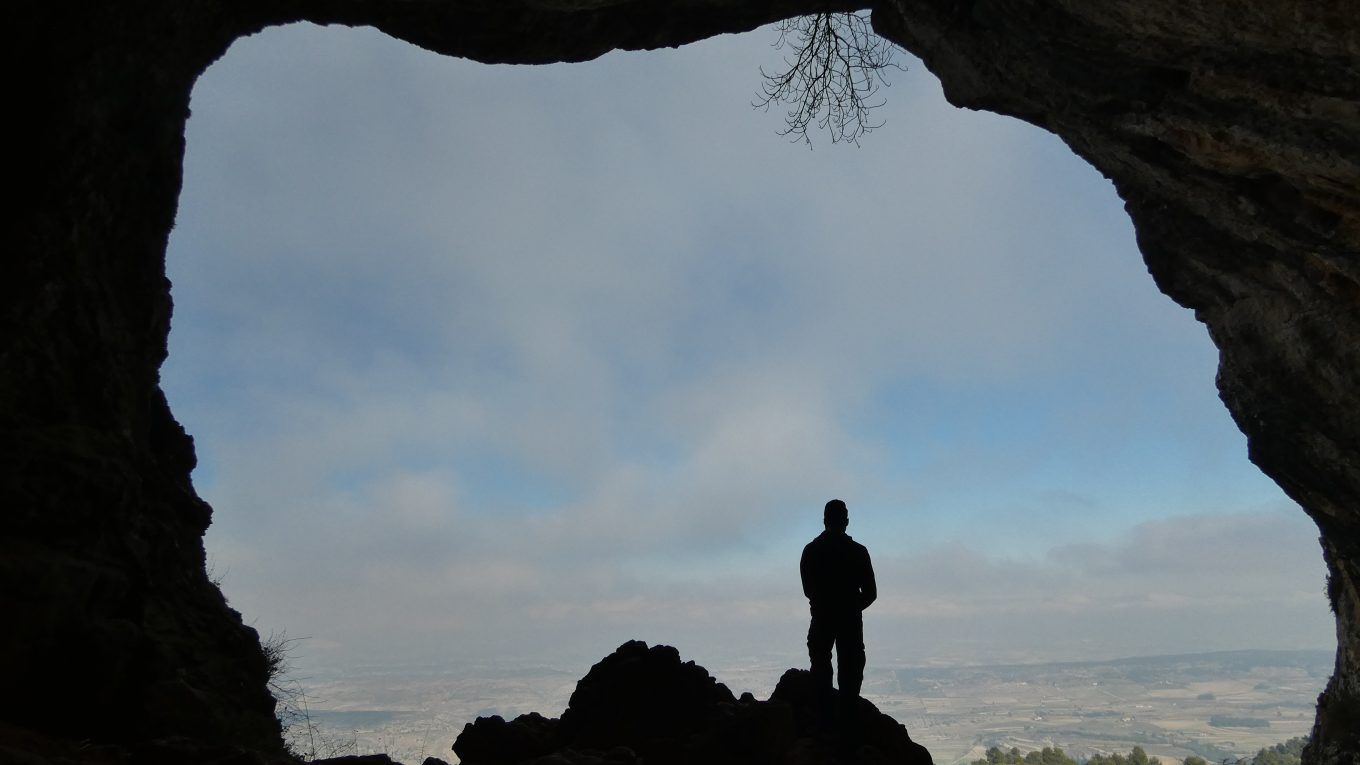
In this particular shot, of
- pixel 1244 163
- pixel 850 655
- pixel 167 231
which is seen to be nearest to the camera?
pixel 1244 163

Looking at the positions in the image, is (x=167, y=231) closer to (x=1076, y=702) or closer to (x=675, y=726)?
(x=675, y=726)

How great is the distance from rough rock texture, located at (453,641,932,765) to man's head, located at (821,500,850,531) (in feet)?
6.98

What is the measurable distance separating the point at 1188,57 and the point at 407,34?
10.8 meters

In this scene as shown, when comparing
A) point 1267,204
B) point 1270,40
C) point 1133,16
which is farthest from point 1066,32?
point 1267,204

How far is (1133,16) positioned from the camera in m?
7.58

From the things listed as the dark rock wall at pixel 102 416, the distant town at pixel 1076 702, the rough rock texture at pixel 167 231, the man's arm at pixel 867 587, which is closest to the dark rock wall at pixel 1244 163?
the rough rock texture at pixel 167 231

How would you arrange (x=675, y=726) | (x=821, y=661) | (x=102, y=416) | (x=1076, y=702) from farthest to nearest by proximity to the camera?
(x=1076, y=702) → (x=675, y=726) → (x=821, y=661) → (x=102, y=416)

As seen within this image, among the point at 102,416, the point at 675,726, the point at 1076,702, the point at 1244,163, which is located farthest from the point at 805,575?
the point at 1076,702

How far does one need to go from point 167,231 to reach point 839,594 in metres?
10.1

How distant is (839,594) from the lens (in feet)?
28.8

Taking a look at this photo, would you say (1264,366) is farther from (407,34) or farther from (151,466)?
(151,466)

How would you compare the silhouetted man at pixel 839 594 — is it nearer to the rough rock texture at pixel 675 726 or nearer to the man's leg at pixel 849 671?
the man's leg at pixel 849 671

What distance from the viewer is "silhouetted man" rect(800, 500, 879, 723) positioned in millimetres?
8758

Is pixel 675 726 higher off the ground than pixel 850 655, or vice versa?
pixel 850 655
